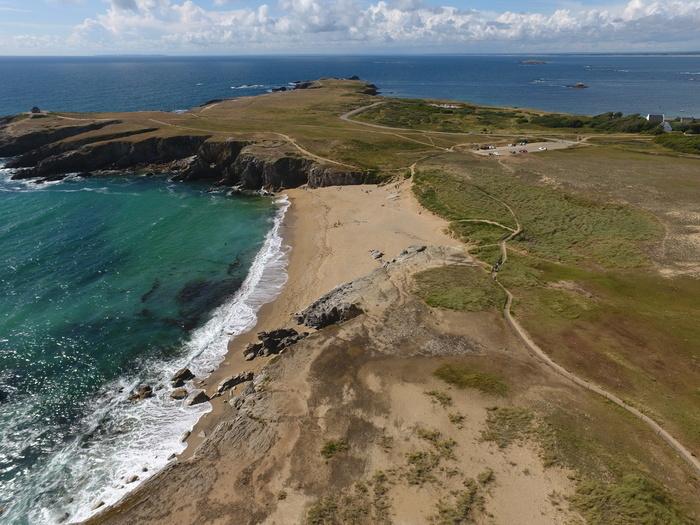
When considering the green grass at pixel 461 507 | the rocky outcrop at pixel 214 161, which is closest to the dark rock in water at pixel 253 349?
the green grass at pixel 461 507

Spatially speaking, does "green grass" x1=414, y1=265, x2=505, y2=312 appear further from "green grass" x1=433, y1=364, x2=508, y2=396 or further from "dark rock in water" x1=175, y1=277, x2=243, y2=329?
"dark rock in water" x1=175, y1=277, x2=243, y2=329

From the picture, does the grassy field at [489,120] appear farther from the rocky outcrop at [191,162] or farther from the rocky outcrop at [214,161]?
the rocky outcrop at [214,161]

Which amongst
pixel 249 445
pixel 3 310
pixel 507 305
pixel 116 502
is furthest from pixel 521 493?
pixel 3 310

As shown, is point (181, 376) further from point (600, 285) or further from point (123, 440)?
point (600, 285)

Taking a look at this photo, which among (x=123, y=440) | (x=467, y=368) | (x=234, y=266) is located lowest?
(x=123, y=440)

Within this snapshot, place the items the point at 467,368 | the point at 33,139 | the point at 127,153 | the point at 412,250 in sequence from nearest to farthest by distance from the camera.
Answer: the point at 467,368
the point at 412,250
the point at 127,153
the point at 33,139

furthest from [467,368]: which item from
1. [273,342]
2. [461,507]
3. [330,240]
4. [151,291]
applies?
[151,291]
